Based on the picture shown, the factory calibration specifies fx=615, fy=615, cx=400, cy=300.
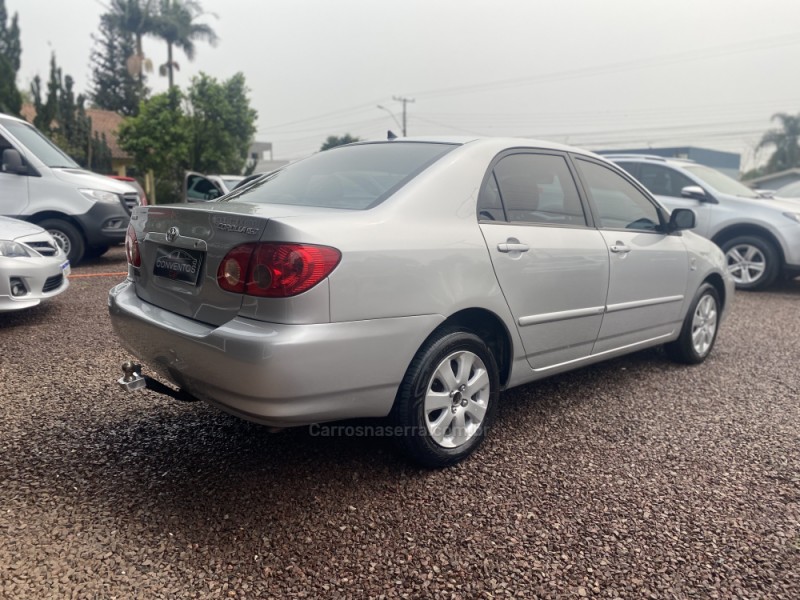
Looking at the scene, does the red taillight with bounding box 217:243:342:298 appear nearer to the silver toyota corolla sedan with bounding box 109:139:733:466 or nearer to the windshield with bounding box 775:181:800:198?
A: the silver toyota corolla sedan with bounding box 109:139:733:466

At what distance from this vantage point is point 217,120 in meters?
26.8

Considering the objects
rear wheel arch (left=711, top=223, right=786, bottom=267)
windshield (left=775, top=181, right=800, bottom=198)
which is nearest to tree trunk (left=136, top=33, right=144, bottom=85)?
windshield (left=775, top=181, right=800, bottom=198)

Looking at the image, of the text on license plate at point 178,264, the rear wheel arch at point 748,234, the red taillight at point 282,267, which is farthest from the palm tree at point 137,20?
the red taillight at point 282,267

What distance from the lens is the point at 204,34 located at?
3716cm

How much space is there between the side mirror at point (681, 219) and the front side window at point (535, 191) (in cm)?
105

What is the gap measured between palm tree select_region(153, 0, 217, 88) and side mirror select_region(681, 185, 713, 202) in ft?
115

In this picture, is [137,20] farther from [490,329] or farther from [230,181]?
[490,329]

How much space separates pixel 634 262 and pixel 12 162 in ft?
25.1

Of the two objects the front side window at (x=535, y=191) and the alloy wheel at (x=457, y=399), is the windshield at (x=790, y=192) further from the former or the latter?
the alloy wheel at (x=457, y=399)

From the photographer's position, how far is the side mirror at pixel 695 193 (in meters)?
8.23

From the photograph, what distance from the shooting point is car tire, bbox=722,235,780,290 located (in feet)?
27.2

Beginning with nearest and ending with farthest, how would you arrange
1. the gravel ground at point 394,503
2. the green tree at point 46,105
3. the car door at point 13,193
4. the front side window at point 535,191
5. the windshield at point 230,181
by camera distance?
the gravel ground at point 394,503 → the front side window at point 535,191 → the car door at point 13,193 → the windshield at point 230,181 → the green tree at point 46,105

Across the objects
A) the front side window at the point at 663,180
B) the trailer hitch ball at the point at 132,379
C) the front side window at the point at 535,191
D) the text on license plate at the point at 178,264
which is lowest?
the trailer hitch ball at the point at 132,379

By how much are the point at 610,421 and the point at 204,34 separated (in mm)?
39725
